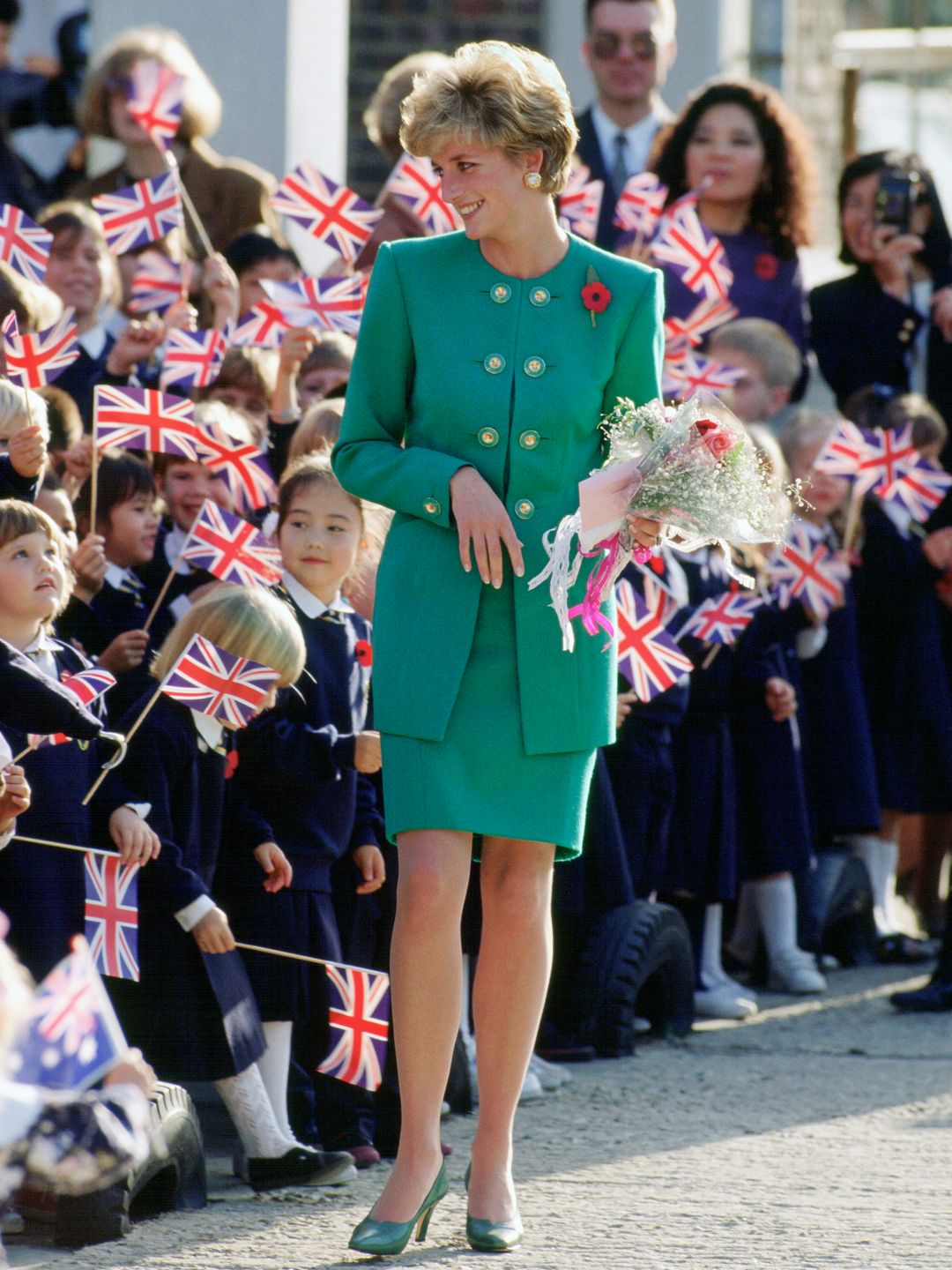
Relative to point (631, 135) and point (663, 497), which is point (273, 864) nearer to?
point (663, 497)

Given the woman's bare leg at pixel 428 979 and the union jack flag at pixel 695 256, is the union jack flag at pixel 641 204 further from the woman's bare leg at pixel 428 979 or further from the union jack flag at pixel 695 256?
the woman's bare leg at pixel 428 979

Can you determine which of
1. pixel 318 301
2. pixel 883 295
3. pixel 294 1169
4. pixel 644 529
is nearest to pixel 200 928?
pixel 294 1169

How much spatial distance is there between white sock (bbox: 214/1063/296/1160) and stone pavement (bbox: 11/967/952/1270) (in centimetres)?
9

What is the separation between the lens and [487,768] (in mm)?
4066

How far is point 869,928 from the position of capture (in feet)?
25.6

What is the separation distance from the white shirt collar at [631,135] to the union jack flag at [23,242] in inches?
111

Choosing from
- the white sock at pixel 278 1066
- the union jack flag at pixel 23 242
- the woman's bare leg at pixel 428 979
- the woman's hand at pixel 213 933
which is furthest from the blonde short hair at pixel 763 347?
the woman's bare leg at pixel 428 979

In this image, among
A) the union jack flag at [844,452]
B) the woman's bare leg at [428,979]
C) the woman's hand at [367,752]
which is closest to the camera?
the woman's bare leg at [428,979]

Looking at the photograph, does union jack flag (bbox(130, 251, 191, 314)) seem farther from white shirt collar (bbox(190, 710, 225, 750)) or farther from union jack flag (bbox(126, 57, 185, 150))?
white shirt collar (bbox(190, 710, 225, 750))

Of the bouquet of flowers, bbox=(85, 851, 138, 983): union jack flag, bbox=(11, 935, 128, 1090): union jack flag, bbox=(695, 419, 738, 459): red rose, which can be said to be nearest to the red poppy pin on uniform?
the bouquet of flowers

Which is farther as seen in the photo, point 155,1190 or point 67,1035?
point 155,1190

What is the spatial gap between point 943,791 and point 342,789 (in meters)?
3.63

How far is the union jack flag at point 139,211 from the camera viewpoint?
6.41 metres

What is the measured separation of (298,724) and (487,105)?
1.42m
